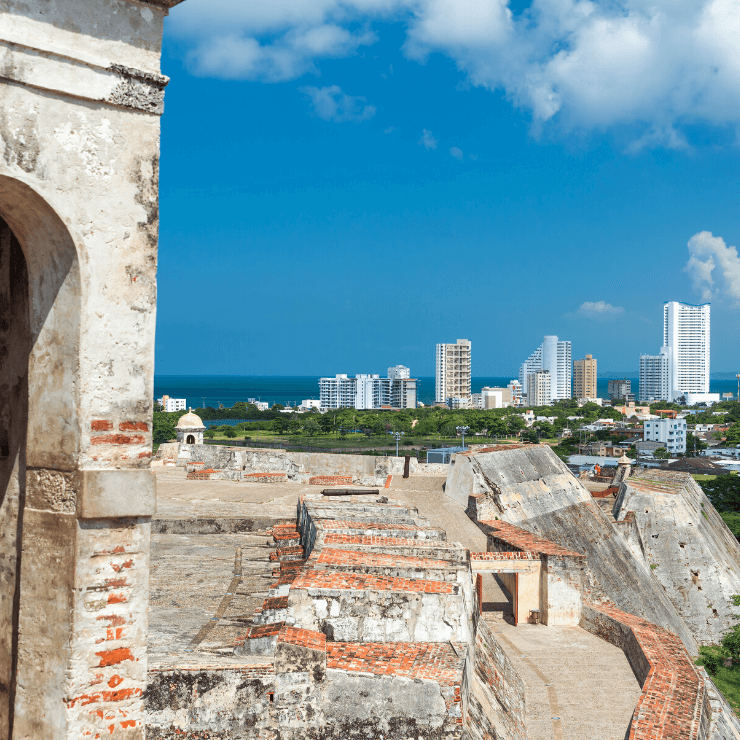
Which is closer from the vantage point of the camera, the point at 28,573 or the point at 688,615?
the point at 28,573

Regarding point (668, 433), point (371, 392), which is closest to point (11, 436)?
point (668, 433)

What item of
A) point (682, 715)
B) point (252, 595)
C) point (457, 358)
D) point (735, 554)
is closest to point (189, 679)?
point (252, 595)

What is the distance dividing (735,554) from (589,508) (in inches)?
246

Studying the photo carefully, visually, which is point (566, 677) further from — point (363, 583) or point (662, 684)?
point (363, 583)

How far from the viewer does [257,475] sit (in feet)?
69.2

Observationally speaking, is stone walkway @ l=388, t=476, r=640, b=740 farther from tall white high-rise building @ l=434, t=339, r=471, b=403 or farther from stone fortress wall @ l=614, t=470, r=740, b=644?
tall white high-rise building @ l=434, t=339, r=471, b=403

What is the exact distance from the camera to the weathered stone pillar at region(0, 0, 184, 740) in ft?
13.8

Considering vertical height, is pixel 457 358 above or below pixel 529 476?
above

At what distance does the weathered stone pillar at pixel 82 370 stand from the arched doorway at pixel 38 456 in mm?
10

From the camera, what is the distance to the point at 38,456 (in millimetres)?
4422

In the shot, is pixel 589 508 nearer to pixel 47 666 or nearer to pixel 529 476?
pixel 529 476

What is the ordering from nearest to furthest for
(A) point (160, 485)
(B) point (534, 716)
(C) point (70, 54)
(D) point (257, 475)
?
(C) point (70, 54)
(B) point (534, 716)
(A) point (160, 485)
(D) point (257, 475)

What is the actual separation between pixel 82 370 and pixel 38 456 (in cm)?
64

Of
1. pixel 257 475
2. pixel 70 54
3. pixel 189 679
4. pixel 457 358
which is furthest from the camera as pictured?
pixel 457 358
